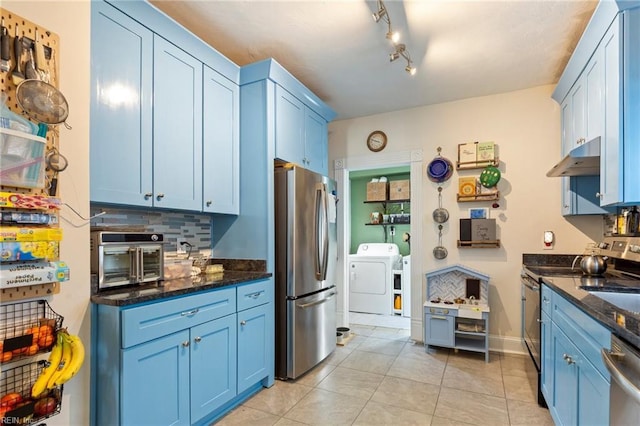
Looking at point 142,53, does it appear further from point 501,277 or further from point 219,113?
point 501,277

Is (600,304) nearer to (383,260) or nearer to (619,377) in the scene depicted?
(619,377)

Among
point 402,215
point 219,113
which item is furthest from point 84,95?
point 402,215

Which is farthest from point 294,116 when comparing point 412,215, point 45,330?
point 45,330

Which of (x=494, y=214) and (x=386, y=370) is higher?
(x=494, y=214)

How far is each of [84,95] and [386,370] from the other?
2858 mm

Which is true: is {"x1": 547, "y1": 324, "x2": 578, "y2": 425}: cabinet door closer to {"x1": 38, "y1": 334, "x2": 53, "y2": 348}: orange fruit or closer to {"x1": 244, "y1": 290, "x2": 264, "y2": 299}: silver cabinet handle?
{"x1": 244, "y1": 290, "x2": 264, "y2": 299}: silver cabinet handle

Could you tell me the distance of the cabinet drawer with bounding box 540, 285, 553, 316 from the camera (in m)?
2.04

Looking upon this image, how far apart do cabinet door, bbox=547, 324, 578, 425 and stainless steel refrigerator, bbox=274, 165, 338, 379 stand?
1.69 metres

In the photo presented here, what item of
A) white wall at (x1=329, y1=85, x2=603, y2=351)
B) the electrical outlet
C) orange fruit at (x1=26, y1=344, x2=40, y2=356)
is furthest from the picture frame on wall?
orange fruit at (x1=26, y1=344, x2=40, y2=356)

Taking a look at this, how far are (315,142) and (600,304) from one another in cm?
253

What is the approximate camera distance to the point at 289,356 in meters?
2.69

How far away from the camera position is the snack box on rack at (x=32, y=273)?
A: 4.30 ft

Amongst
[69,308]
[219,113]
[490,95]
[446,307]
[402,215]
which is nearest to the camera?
[69,308]

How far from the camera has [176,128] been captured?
2188 millimetres
